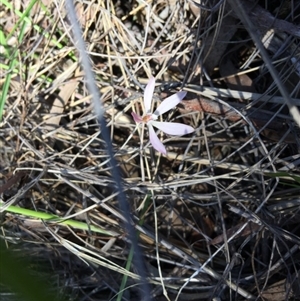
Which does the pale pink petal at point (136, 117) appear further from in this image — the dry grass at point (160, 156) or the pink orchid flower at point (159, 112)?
the dry grass at point (160, 156)

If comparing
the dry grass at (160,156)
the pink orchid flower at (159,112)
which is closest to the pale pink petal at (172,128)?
the pink orchid flower at (159,112)

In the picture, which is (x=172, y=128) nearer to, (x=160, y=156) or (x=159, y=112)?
(x=159, y=112)

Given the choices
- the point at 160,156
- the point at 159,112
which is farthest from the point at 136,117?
the point at 160,156

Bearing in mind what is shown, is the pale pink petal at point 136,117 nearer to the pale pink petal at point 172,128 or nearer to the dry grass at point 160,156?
the pale pink petal at point 172,128

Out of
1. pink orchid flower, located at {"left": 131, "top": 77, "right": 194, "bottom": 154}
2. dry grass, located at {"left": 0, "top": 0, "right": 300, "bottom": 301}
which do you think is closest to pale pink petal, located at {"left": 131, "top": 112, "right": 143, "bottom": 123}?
pink orchid flower, located at {"left": 131, "top": 77, "right": 194, "bottom": 154}

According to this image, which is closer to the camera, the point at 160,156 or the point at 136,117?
the point at 136,117

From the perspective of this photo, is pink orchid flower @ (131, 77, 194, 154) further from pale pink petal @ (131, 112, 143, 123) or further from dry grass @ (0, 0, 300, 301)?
dry grass @ (0, 0, 300, 301)

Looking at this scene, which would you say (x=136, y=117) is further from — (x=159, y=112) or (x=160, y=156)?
(x=160, y=156)

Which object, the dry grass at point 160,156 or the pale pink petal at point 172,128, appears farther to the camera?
the dry grass at point 160,156

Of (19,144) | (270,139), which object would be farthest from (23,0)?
(270,139)

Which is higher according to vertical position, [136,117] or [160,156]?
[136,117]
